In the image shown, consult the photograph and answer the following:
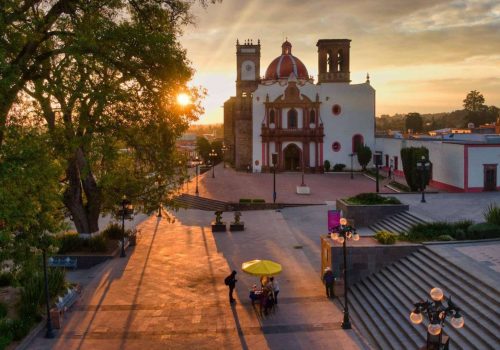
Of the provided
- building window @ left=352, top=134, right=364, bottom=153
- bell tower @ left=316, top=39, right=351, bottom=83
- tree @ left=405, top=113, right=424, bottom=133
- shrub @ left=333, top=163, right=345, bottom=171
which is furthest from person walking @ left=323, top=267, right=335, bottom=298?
tree @ left=405, top=113, right=424, bottom=133

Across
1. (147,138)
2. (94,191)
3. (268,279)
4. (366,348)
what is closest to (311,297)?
(268,279)

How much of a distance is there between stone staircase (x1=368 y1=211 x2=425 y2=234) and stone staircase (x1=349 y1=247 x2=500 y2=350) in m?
5.78

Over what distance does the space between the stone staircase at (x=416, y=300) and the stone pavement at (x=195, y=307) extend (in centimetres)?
86

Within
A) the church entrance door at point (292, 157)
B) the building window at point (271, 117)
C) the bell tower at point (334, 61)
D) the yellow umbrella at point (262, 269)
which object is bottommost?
the yellow umbrella at point (262, 269)

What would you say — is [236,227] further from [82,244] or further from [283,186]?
[283,186]

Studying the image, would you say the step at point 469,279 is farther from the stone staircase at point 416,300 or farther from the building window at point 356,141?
the building window at point 356,141

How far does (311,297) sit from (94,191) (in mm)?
11481

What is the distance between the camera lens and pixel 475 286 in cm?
1323

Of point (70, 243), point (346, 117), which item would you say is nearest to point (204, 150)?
point (346, 117)

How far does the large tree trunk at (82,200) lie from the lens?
21.9 m

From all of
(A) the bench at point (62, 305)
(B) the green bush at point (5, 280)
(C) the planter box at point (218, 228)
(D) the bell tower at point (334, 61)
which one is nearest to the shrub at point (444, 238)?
(C) the planter box at point (218, 228)

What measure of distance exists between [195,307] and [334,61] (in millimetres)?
47873

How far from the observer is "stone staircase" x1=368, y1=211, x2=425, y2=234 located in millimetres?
22547

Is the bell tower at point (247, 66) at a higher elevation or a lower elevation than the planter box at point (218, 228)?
higher
